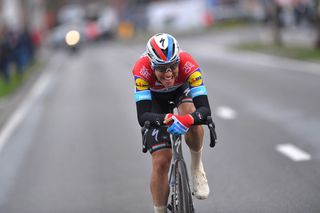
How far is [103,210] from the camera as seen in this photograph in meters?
Answer: 7.70

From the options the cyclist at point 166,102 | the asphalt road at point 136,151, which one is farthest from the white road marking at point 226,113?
the cyclist at point 166,102

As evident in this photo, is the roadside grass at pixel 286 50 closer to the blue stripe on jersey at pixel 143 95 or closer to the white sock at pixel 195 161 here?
the white sock at pixel 195 161

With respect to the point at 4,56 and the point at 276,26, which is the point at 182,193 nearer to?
the point at 4,56

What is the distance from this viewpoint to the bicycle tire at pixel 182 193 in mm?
6102

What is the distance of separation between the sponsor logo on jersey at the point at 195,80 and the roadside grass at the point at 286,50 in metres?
19.5

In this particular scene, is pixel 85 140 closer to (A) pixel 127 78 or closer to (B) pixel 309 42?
(A) pixel 127 78

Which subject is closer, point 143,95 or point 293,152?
point 143,95

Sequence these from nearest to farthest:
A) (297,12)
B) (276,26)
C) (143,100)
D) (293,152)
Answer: (143,100), (293,152), (276,26), (297,12)

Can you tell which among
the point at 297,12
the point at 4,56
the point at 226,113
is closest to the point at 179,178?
the point at 226,113

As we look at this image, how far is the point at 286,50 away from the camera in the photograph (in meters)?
30.9

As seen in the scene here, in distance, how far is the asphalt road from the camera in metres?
7.96

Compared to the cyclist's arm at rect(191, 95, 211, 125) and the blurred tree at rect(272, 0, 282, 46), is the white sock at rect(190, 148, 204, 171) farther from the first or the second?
the blurred tree at rect(272, 0, 282, 46)

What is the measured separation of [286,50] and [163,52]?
83.2ft

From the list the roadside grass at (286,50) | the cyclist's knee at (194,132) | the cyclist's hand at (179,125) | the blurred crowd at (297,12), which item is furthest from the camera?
the blurred crowd at (297,12)
